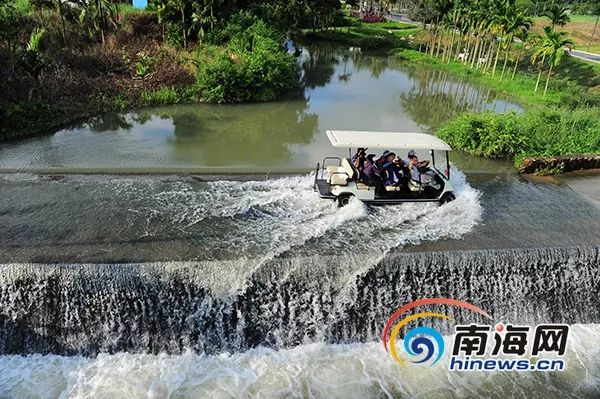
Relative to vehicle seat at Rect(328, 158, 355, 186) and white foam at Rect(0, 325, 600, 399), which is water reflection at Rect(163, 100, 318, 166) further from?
white foam at Rect(0, 325, 600, 399)

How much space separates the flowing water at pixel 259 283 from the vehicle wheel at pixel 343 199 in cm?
13

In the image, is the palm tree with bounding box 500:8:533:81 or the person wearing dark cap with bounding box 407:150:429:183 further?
the palm tree with bounding box 500:8:533:81

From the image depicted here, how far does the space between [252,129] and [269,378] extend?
1258 centimetres

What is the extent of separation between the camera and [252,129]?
19.6 meters

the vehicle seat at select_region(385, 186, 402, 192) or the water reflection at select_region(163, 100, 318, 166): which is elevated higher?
the vehicle seat at select_region(385, 186, 402, 192)

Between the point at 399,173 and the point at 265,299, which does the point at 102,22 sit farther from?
the point at 265,299

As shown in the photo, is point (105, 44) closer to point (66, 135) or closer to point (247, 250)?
point (66, 135)

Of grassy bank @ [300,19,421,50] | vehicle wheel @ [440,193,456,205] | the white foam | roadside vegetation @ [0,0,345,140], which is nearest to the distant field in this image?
grassy bank @ [300,19,421,50]

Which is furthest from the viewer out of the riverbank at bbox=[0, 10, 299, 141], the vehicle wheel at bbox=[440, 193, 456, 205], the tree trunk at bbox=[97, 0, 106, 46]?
the tree trunk at bbox=[97, 0, 106, 46]

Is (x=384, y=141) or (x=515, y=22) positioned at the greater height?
(x=515, y=22)

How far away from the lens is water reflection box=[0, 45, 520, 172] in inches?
607

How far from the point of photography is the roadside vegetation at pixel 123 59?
19.1m

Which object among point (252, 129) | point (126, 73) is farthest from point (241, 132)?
point (126, 73)

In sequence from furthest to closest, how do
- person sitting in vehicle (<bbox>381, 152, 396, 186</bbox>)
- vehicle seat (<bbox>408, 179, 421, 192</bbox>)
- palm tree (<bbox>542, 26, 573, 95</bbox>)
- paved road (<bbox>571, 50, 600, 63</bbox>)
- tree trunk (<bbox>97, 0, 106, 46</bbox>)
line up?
paved road (<bbox>571, 50, 600, 63</bbox>), palm tree (<bbox>542, 26, 573, 95</bbox>), tree trunk (<bbox>97, 0, 106, 46</bbox>), vehicle seat (<bbox>408, 179, 421, 192</bbox>), person sitting in vehicle (<bbox>381, 152, 396, 186</bbox>)
